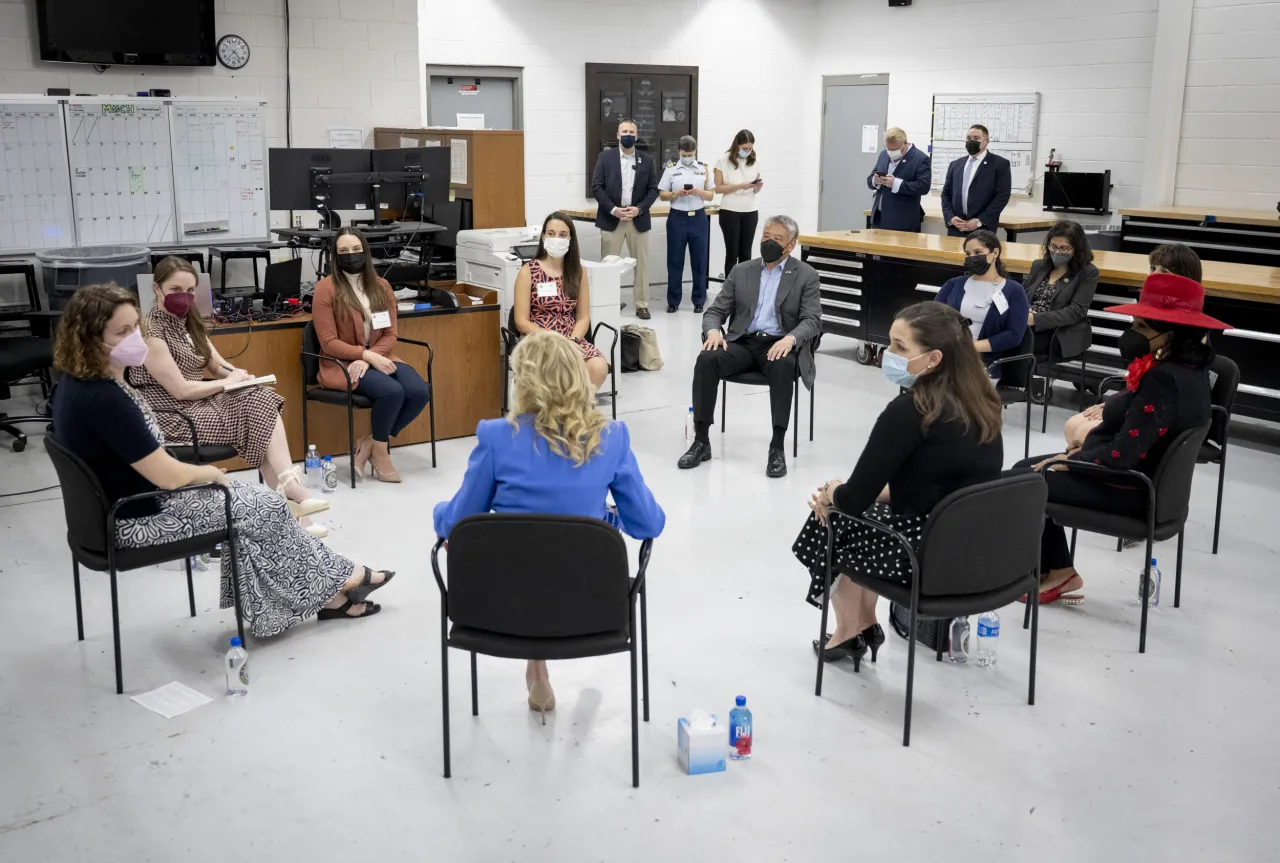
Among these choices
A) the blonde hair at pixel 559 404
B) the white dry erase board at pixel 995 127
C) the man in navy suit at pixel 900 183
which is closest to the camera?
the blonde hair at pixel 559 404

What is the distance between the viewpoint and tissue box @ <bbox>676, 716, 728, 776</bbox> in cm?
279

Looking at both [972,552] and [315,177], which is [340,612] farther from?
[315,177]

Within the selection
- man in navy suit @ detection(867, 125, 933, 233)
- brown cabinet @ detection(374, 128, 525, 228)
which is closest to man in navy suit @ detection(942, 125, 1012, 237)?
man in navy suit @ detection(867, 125, 933, 233)

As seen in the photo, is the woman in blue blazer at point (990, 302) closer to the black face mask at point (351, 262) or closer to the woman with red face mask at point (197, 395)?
the black face mask at point (351, 262)

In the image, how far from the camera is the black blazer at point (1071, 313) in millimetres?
5726

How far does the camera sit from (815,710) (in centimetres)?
313

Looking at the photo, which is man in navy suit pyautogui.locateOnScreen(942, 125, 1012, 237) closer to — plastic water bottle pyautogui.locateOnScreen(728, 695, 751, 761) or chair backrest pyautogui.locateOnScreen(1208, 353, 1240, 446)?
chair backrest pyautogui.locateOnScreen(1208, 353, 1240, 446)

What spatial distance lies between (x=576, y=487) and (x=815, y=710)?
0.99m

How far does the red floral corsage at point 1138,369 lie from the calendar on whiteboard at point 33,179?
610cm

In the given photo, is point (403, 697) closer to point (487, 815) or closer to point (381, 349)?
point (487, 815)

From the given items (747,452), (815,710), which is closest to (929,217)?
(747,452)

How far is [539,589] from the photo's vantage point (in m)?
2.56

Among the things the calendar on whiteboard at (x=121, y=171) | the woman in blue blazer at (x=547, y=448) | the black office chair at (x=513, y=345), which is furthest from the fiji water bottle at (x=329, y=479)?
the calendar on whiteboard at (x=121, y=171)

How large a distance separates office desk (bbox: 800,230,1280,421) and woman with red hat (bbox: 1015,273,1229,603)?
2.14 meters
